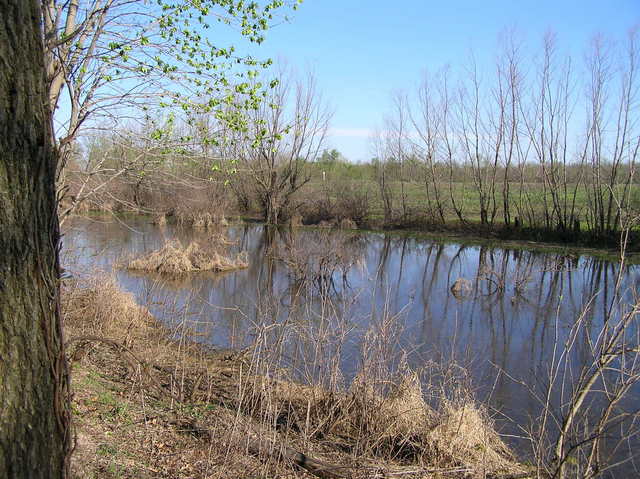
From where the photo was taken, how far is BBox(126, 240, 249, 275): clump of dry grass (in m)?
16.4

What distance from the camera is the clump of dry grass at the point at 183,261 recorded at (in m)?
16.4

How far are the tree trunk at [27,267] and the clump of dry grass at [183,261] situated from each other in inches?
542

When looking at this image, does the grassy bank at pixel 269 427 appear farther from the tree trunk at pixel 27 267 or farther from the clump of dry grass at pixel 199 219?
the clump of dry grass at pixel 199 219


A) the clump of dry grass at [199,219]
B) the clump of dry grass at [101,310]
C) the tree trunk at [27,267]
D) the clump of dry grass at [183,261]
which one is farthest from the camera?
the clump of dry grass at [199,219]

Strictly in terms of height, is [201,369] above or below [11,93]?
below

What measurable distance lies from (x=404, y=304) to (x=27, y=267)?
1141 cm

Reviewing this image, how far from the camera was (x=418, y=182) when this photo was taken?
32.1 metres

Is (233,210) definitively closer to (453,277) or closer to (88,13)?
(453,277)

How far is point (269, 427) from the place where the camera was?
4.45 m

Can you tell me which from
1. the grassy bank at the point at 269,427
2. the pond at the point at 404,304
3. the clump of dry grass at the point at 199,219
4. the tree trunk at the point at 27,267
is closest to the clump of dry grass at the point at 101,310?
the pond at the point at 404,304

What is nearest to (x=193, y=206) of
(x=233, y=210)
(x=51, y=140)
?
(x=233, y=210)

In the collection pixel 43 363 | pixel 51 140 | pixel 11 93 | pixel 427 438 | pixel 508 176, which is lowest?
pixel 427 438

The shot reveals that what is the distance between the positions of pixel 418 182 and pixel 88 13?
1064 inches

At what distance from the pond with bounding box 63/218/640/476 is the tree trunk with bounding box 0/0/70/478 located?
116 inches
